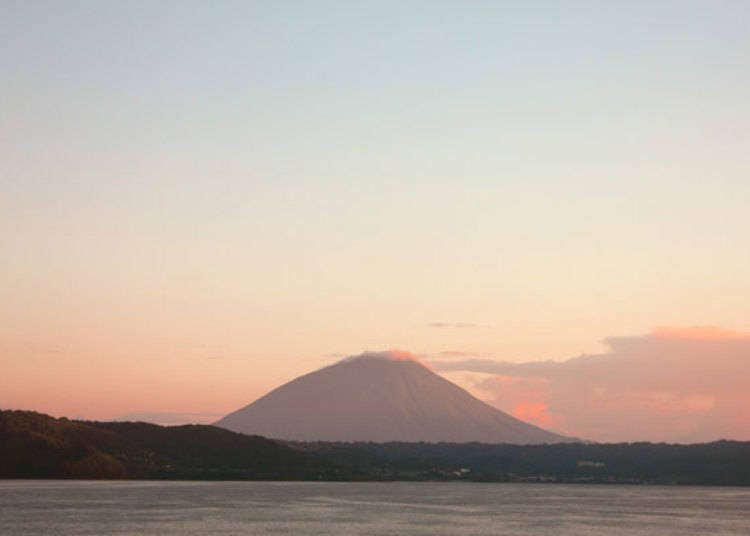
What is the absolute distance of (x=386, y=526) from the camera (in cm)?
11588

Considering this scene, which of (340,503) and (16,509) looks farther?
(340,503)

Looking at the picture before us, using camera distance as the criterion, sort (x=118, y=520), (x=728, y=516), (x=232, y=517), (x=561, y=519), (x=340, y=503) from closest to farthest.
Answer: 1. (x=118, y=520)
2. (x=232, y=517)
3. (x=561, y=519)
4. (x=728, y=516)
5. (x=340, y=503)

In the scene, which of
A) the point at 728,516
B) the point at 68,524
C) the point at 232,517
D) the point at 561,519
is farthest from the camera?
the point at 728,516

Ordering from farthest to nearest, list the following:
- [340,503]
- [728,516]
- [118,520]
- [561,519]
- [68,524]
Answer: [340,503]
[728,516]
[561,519]
[118,520]
[68,524]

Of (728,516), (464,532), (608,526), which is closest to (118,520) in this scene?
(464,532)

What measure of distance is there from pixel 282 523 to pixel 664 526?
4404cm

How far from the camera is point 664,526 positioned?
127 m

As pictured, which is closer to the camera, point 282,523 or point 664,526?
point 282,523

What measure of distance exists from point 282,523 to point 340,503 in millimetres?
49980

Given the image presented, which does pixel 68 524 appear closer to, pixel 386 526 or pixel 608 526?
pixel 386 526

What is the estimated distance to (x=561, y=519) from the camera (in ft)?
456

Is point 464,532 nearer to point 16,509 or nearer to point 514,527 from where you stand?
point 514,527

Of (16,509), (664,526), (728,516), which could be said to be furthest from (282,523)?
(728,516)

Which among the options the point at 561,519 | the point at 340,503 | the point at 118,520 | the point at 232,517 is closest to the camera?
the point at 118,520
